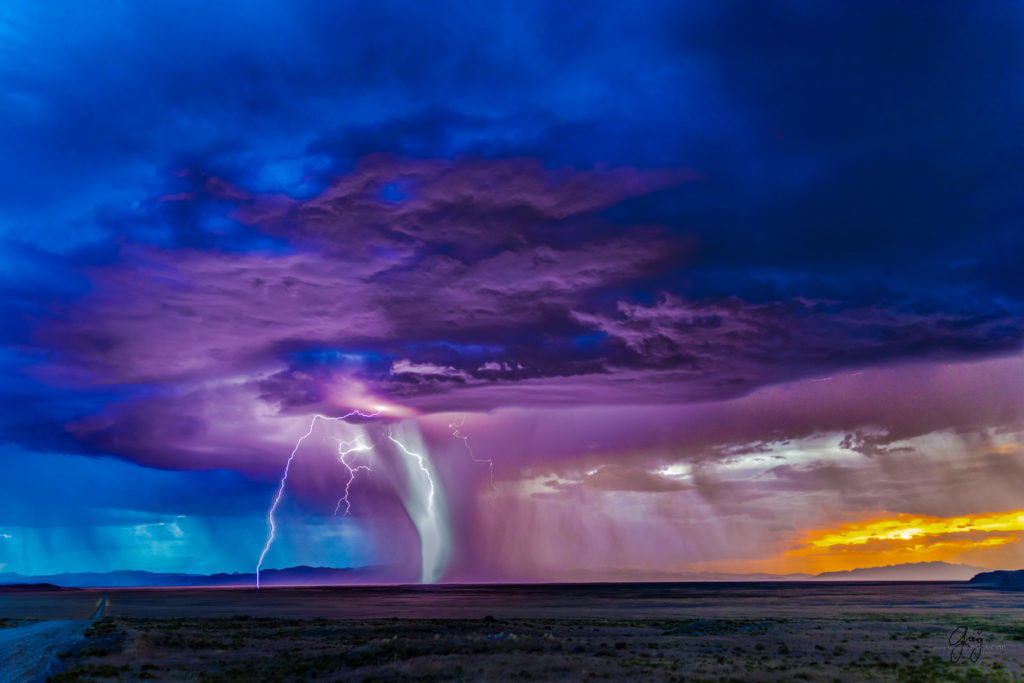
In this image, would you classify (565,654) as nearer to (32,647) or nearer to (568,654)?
(568,654)

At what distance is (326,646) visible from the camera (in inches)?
1721

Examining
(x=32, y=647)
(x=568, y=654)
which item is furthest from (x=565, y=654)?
(x=32, y=647)

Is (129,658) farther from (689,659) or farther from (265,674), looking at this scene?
(689,659)

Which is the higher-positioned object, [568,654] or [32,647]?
[32,647]

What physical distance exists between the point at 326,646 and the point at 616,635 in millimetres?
22018

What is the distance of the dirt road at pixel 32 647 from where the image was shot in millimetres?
30016

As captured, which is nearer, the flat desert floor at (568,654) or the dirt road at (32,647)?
the dirt road at (32,647)

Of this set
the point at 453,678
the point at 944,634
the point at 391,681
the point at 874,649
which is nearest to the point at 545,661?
the point at 453,678

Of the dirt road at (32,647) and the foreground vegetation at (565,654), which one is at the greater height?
the dirt road at (32,647)

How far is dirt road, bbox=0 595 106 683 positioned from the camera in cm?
3002

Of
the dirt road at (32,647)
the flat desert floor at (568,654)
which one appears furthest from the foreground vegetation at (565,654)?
the dirt road at (32,647)

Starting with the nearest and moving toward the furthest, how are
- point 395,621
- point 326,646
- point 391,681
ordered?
point 391,681 < point 326,646 < point 395,621

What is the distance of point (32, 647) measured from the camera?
3947 centimetres

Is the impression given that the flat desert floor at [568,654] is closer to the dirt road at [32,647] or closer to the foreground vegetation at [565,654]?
the foreground vegetation at [565,654]
